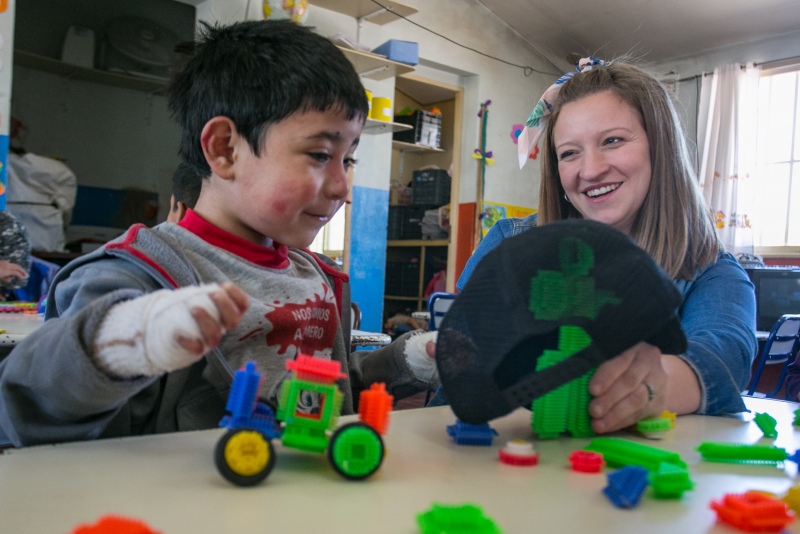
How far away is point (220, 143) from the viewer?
3.13 feet

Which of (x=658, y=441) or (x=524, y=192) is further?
(x=524, y=192)

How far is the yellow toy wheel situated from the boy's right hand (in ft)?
0.23

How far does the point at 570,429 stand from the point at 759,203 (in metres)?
5.07

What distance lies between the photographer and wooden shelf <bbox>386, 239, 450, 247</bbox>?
562cm

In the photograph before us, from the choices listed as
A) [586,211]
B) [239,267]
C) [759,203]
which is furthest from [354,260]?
[239,267]

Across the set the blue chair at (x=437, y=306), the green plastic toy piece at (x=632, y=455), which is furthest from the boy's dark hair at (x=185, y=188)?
the blue chair at (x=437, y=306)

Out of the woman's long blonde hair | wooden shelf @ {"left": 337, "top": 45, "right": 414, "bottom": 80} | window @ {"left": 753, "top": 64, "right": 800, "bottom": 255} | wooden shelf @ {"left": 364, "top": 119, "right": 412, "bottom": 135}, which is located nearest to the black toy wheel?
the woman's long blonde hair

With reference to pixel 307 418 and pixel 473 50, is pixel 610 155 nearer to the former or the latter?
pixel 307 418

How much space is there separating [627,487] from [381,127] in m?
4.23

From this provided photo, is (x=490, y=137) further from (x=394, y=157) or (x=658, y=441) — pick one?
(x=658, y=441)

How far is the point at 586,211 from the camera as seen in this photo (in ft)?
4.59

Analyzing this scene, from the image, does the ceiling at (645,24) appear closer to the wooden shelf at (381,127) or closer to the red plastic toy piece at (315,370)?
the wooden shelf at (381,127)

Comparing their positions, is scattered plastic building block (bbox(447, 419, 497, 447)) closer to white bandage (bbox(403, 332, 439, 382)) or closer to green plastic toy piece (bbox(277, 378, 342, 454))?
green plastic toy piece (bbox(277, 378, 342, 454))

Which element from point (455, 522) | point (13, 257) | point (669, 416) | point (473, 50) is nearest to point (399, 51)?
point (473, 50)
